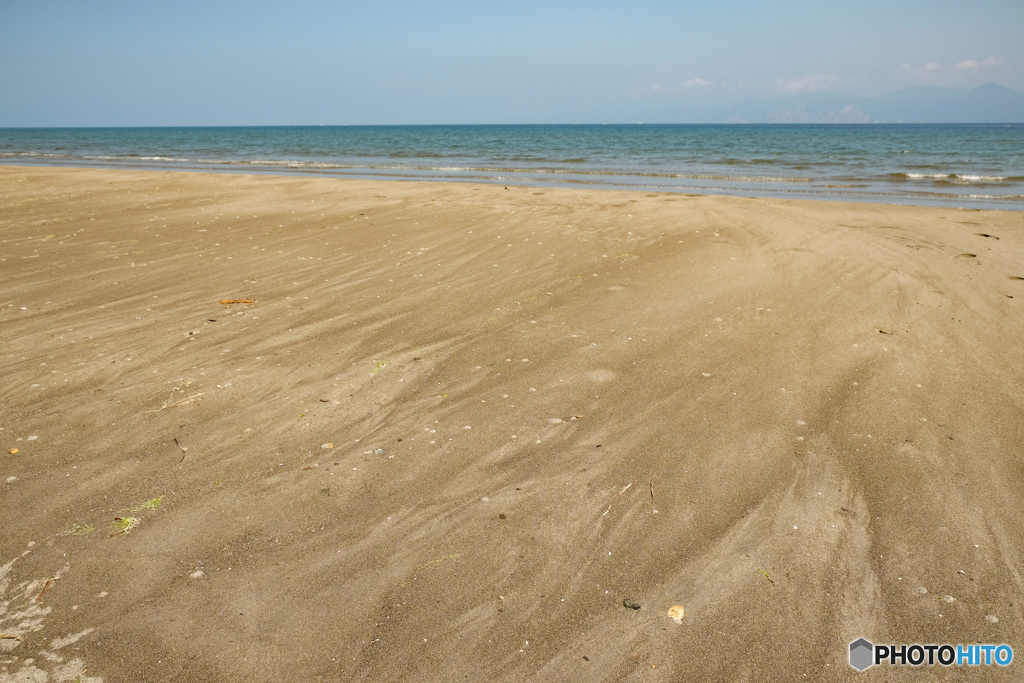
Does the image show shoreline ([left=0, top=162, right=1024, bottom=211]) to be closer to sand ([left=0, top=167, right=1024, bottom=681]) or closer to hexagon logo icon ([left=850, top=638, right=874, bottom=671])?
sand ([left=0, top=167, right=1024, bottom=681])

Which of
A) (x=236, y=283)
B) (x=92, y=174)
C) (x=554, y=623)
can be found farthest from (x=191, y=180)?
(x=554, y=623)

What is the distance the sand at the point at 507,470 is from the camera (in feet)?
8.73

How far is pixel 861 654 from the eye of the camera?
2.59 metres

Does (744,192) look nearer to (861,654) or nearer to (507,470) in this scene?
(507,470)

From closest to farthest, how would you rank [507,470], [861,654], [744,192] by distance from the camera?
[861,654], [507,470], [744,192]

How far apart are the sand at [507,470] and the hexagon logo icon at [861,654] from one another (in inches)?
1.5

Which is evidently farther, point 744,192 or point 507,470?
point 744,192

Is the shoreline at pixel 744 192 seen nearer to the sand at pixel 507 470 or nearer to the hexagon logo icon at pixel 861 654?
the sand at pixel 507 470

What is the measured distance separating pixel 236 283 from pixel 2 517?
428cm

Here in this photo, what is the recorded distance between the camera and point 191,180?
18.3 meters

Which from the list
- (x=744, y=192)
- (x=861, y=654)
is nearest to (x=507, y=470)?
(x=861, y=654)

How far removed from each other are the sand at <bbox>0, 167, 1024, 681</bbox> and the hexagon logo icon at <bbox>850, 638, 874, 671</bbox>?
0.13 feet

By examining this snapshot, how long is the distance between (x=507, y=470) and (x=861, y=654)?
72.8 inches

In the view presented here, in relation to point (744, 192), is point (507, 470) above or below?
below
